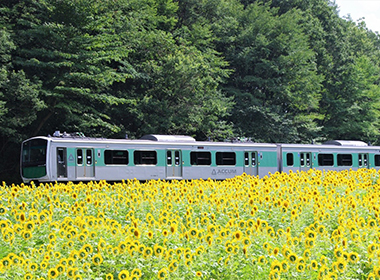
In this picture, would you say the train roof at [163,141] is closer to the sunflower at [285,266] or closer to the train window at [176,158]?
the train window at [176,158]

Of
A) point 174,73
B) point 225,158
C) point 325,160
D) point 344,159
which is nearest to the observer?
point 225,158

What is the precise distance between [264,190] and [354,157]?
2261 centimetres

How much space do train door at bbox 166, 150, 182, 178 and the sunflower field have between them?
12046mm

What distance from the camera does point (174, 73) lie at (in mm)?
32719

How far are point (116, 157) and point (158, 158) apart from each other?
225 centimetres

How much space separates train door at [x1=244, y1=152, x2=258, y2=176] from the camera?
27438 millimetres

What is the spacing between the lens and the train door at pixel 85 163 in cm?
2141

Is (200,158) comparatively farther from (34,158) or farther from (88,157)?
(34,158)

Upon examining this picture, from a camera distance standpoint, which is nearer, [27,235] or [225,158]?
[27,235]

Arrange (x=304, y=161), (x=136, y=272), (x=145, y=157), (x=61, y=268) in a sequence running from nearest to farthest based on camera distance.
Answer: (x=136, y=272) < (x=61, y=268) < (x=145, y=157) < (x=304, y=161)

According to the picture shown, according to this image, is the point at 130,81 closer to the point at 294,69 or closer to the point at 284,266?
the point at 294,69

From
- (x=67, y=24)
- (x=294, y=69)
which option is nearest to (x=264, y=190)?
(x=67, y=24)

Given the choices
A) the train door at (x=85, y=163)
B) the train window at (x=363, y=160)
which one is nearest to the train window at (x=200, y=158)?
the train door at (x=85, y=163)

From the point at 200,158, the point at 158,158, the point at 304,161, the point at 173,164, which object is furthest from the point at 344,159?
the point at 158,158
